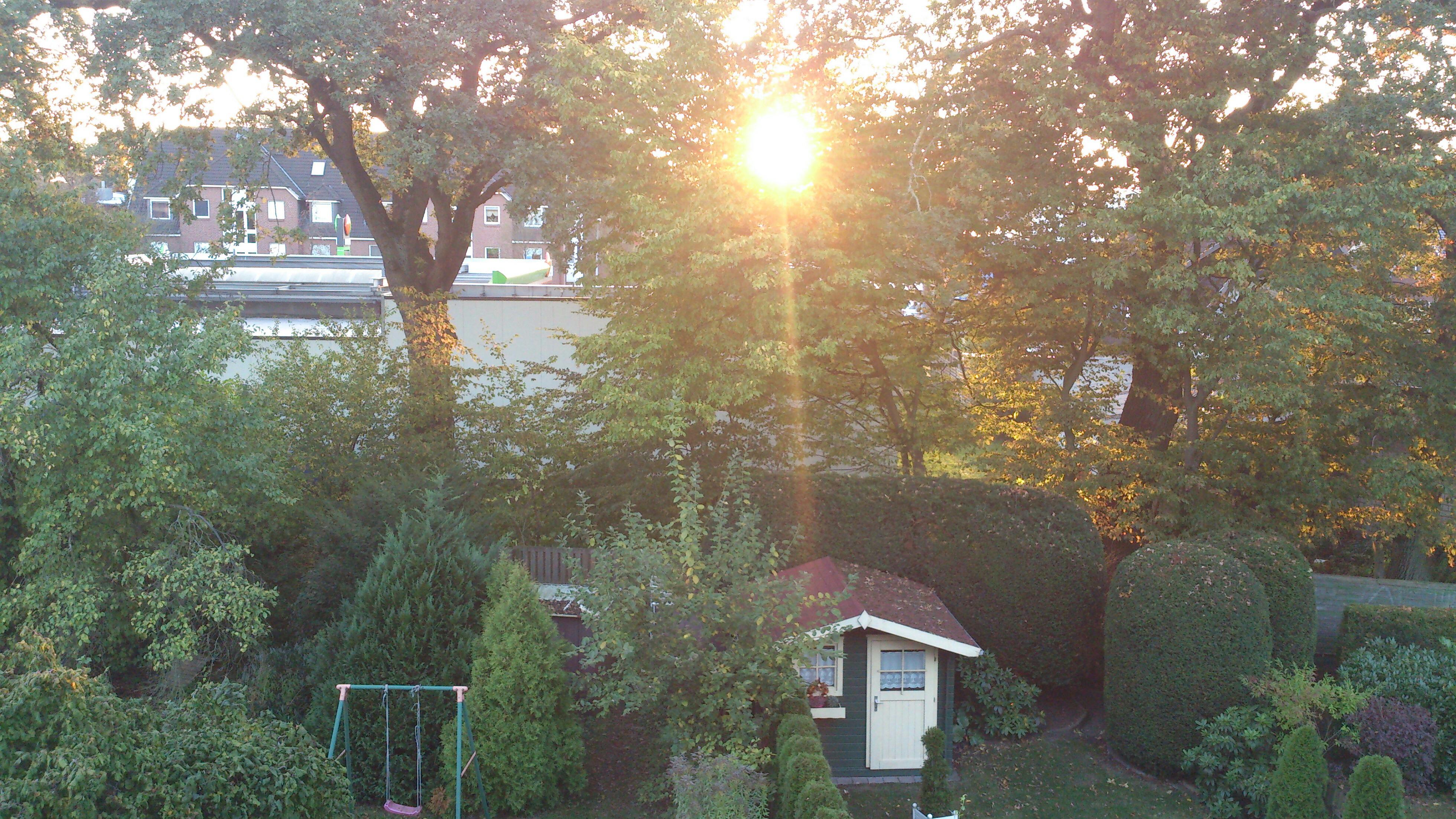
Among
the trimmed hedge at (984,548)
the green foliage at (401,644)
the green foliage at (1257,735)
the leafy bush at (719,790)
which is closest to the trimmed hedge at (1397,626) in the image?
the green foliage at (1257,735)

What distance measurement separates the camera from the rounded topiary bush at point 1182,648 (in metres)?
12.7

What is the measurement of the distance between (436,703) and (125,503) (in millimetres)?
4057

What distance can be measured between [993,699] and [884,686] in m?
2.21

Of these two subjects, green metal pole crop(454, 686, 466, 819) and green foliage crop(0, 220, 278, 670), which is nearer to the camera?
green metal pole crop(454, 686, 466, 819)

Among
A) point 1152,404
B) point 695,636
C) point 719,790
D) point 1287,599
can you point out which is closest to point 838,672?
point 695,636

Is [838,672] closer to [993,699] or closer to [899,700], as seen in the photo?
[899,700]

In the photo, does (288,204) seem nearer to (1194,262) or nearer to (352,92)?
(352,92)

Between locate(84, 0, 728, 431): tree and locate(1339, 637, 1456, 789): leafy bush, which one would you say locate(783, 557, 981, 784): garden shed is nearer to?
locate(1339, 637, 1456, 789): leafy bush

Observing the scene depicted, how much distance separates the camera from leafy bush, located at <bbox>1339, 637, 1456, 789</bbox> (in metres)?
13.1

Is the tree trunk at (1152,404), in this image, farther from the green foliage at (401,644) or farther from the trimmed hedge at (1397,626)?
the green foliage at (401,644)

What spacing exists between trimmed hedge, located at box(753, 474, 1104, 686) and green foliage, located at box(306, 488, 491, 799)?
4.50 meters

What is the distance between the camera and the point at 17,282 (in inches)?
501

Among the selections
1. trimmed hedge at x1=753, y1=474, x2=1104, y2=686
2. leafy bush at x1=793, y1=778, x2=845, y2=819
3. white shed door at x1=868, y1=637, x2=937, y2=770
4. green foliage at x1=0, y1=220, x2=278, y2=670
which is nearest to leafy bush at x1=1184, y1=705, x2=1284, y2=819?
trimmed hedge at x1=753, y1=474, x2=1104, y2=686

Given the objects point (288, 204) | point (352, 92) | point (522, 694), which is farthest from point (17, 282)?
point (288, 204)
